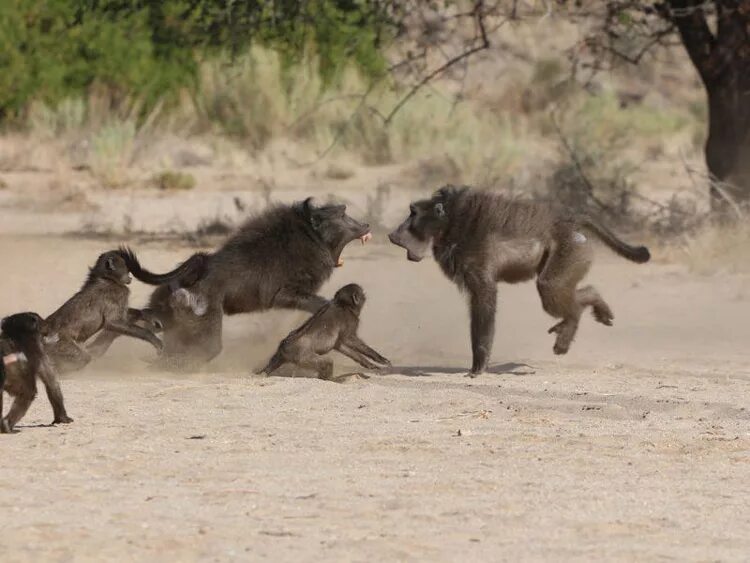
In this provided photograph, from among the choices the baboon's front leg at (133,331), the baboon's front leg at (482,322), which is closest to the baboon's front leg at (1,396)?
the baboon's front leg at (133,331)

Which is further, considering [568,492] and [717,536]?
[568,492]

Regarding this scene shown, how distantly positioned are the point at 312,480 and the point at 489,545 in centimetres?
135

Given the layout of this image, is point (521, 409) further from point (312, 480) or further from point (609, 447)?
point (312, 480)

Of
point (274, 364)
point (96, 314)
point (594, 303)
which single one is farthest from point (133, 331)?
point (594, 303)

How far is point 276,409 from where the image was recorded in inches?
386

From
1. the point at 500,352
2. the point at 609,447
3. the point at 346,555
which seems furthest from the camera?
A: the point at 500,352

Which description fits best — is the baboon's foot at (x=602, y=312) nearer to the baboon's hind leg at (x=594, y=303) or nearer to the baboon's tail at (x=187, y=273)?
the baboon's hind leg at (x=594, y=303)

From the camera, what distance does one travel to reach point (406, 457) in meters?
8.37

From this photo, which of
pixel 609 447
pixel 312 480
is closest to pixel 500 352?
pixel 609 447

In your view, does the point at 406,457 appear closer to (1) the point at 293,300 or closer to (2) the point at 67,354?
(2) the point at 67,354

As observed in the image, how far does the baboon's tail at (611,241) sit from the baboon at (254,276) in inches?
59.1

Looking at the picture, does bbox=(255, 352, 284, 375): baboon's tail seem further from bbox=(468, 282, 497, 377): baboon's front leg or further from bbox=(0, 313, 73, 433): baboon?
bbox=(0, 313, 73, 433): baboon

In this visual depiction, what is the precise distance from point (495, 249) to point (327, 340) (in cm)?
130

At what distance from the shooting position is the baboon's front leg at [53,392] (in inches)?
348
